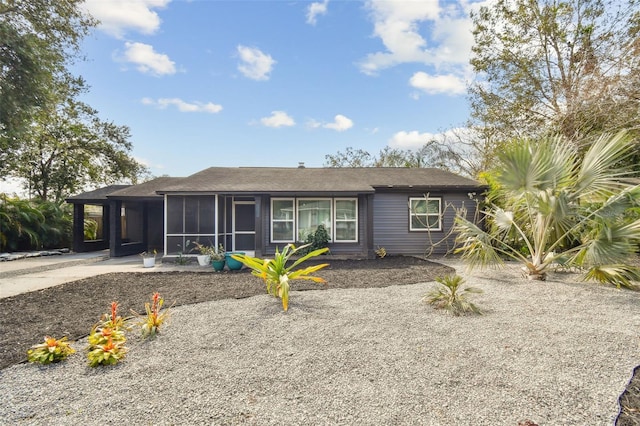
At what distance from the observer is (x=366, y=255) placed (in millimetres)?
10695

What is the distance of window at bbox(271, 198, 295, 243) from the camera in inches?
438

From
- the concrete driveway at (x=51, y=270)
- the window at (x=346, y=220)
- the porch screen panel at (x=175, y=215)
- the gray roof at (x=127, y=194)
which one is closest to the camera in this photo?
the concrete driveway at (x=51, y=270)

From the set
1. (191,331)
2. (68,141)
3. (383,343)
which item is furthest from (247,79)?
(68,141)

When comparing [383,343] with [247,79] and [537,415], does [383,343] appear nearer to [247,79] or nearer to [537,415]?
[537,415]

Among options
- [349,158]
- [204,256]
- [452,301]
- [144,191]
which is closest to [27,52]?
[144,191]

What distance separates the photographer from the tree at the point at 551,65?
987 cm

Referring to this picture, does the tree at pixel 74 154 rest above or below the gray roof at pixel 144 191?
above

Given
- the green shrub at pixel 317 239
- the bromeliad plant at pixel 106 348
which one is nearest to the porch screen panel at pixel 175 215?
the green shrub at pixel 317 239

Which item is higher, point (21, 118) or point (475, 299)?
point (21, 118)

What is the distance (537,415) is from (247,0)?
10.8 m

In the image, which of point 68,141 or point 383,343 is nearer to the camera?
point 383,343

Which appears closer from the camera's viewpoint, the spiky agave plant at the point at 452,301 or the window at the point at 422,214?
the spiky agave plant at the point at 452,301

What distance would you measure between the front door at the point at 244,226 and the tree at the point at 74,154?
45.6 ft

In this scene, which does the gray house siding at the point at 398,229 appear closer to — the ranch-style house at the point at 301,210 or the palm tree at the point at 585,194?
the ranch-style house at the point at 301,210
